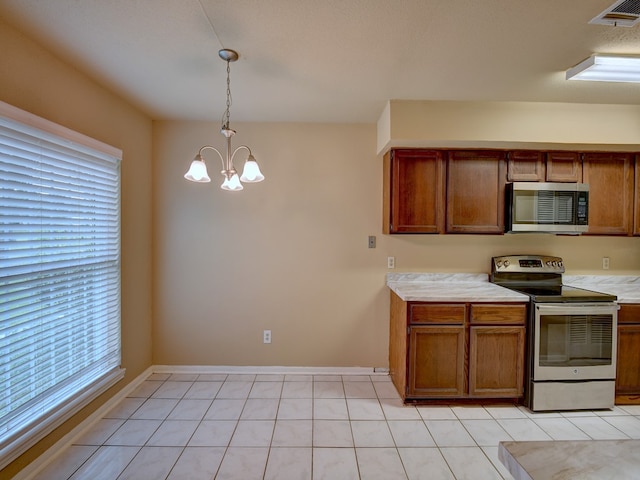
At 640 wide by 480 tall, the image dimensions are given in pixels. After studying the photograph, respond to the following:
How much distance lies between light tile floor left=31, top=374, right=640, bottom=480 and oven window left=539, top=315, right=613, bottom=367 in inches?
17.1

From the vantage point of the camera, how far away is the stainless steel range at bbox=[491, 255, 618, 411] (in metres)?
2.46

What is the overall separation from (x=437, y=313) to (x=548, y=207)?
54.6 inches

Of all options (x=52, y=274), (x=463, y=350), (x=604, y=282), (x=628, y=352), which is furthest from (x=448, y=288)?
(x=52, y=274)

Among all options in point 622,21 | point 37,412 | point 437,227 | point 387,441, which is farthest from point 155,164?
point 622,21

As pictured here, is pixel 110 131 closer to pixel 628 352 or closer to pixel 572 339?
pixel 572 339

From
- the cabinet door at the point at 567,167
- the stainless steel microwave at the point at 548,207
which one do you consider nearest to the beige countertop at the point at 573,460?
the stainless steel microwave at the point at 548,207

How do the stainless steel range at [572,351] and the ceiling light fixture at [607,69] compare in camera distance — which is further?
the stainless steel range at [572,351]

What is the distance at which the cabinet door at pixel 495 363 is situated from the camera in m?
2.52

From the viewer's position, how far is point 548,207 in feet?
8.90

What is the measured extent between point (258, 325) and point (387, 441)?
1.58 metres

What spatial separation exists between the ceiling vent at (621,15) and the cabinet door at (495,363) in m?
2.06

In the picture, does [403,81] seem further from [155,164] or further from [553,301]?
[155,164]

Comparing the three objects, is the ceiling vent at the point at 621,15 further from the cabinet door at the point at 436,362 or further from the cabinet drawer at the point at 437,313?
the cabinet door at the point at 436,362

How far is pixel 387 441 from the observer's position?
2109 mm
